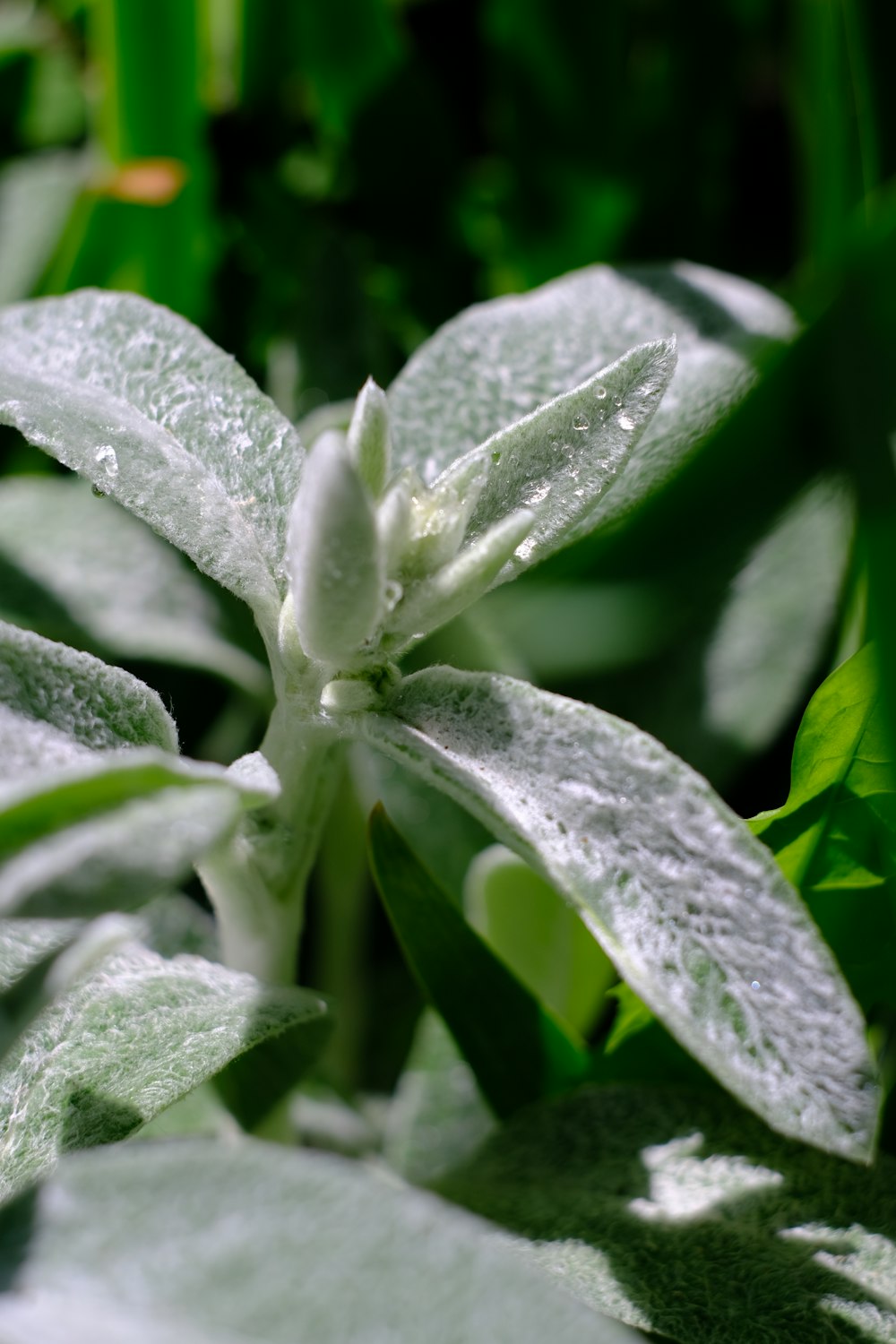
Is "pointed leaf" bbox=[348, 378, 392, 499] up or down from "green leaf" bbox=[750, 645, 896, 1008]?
up

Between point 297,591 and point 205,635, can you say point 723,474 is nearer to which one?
point 205,635

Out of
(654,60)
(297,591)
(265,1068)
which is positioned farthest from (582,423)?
(654,60)

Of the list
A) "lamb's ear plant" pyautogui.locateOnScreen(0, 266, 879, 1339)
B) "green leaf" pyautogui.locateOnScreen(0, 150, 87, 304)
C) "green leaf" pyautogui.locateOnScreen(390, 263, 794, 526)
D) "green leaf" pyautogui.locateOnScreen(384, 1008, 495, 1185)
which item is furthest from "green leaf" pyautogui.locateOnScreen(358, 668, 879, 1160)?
"green leaf" pyautogui.locateOnScreen(0, 150, 87, 304)

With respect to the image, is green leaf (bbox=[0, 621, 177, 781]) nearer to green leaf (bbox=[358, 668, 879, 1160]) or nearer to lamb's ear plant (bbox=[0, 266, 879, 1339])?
lamb's ear plant (bbox=[0, 266, 879, 1339])

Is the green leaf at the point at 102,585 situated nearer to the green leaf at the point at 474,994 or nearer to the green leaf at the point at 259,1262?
the green leaf at the point at 474,994

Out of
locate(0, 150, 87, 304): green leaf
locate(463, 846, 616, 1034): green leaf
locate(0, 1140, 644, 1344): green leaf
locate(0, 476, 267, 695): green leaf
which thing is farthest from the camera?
locate(0, 150, 87, 304): green leaf

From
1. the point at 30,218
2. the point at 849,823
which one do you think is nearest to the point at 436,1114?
the point at 849,823

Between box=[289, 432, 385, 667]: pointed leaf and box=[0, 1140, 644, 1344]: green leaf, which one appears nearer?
box=[0, 1140, 644, 1344]: green leaf
